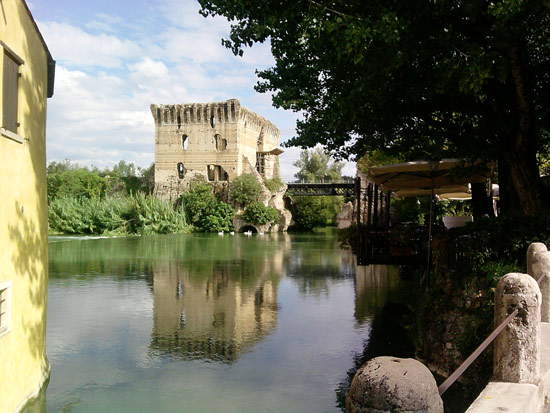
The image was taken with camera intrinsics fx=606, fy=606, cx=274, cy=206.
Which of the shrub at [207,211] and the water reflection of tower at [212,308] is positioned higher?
the shrub at [207,211]

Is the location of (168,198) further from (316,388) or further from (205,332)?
(316,388)

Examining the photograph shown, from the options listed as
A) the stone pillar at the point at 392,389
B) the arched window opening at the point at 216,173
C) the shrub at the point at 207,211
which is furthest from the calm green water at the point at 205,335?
the arched window opening at the point at 216,173

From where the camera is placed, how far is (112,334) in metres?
12.4

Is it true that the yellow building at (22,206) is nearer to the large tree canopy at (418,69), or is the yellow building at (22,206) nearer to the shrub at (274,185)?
the large tree canopy at (418,69)

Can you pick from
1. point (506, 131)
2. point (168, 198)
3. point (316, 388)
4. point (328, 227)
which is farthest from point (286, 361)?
point (328, 227)

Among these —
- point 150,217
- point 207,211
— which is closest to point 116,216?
point 150,217

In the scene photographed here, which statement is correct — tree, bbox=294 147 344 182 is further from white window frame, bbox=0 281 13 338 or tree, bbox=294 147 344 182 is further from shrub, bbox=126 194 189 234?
white window frame, bbox=0 281 13 338

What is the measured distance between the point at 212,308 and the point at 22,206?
8332 mm

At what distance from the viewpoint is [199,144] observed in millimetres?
59094

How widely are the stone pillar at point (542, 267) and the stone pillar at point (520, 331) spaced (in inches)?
95.0

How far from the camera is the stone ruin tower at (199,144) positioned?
5825cm

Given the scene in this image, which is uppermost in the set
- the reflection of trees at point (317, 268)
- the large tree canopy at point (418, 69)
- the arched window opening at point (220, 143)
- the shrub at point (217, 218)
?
the arched window opening at point (220, 143)

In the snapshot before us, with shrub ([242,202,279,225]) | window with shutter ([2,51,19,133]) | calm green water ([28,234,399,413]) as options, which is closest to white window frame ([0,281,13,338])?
calm green water ([28,234,399,413])

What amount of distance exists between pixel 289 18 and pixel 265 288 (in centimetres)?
1139
